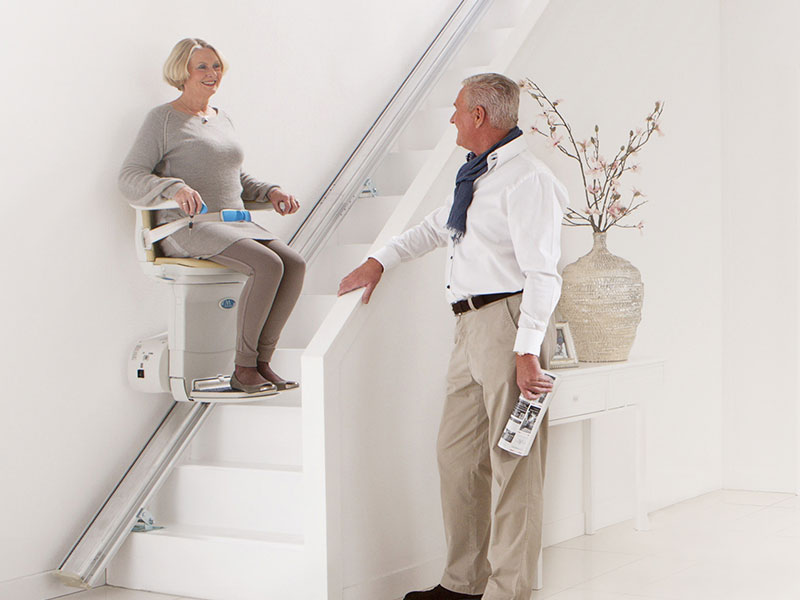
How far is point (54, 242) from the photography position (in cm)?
357

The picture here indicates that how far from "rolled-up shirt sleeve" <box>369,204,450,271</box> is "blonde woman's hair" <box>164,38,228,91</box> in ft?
3.02

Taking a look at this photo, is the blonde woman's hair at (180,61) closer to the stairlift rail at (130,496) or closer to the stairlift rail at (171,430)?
the stairlift rail at (171,430)

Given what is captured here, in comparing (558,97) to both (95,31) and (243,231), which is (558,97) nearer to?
(243,231)

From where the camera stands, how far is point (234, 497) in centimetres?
364

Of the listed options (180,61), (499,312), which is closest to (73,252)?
(180,61)

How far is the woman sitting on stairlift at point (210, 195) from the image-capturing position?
11.7 feet

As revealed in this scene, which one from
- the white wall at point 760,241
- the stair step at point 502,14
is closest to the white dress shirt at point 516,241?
the stair step at point 502,14

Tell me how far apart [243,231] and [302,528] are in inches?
39.2

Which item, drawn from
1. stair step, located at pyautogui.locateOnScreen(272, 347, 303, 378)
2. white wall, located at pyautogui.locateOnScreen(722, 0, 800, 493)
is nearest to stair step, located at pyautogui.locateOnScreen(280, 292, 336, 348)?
stair step, located at pyautogui.locateOnScreen(272, 347, 303, 378)

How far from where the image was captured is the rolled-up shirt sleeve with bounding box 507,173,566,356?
2.98 meters

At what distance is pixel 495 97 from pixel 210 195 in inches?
42.6

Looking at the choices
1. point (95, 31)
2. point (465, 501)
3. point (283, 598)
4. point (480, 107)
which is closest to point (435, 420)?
point (465, 501)

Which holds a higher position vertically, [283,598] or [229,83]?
[229,83]

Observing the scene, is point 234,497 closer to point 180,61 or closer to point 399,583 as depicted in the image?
point 399,583
